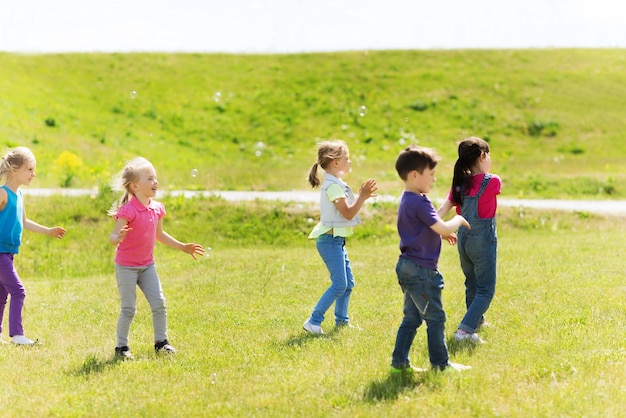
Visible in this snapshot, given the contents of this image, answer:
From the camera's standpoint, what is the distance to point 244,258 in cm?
1411

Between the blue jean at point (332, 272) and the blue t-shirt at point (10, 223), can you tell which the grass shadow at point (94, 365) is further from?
the blue jean at point (332, 272)

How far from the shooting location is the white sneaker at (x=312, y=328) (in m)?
8.11

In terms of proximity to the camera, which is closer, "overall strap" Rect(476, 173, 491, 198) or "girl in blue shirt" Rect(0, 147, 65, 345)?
"overall strap" Rect(476, 173, 491, 198)

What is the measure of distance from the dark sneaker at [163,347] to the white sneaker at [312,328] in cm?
145

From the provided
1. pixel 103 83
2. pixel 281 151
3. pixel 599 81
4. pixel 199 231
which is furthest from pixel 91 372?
pixel 599 81

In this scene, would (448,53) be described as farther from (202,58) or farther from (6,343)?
(6,343)

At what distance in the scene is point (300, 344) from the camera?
7.60 m

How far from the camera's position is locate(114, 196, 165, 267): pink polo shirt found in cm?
722

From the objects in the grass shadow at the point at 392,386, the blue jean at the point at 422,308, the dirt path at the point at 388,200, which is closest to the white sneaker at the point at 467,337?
the blue jean at the point at 422,308

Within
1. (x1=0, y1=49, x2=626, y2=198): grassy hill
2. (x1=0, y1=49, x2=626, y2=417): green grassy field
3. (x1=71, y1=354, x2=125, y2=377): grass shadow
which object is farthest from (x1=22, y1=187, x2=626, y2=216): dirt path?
(x1=71, y1=354, x2=125, y2=377): grass shadow

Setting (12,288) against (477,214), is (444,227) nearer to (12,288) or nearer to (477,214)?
(477,214)

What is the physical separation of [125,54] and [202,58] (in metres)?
4.46

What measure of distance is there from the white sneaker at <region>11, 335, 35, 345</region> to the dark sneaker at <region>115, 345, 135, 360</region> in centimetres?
135

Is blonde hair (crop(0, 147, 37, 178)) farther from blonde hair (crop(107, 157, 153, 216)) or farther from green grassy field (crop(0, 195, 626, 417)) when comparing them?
green grassy field (crop(0, 195, 626, 417))
